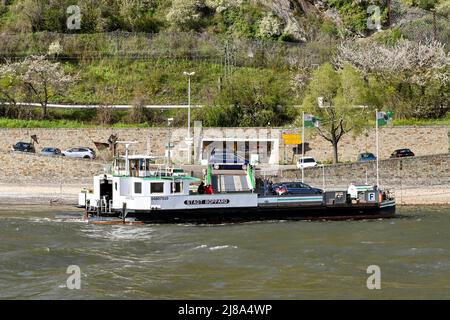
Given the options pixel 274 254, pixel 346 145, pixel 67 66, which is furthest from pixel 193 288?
pixel 67 66

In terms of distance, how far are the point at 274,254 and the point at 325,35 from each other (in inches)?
2283

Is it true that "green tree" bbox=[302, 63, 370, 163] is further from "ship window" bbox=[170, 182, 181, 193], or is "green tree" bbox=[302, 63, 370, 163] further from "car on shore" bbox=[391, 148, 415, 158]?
"ship window" bbox=[170, 182, 181, 193]

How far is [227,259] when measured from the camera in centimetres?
3550

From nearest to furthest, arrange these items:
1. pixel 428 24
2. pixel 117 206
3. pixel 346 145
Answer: pixel 117 206, pixel 346 145, pixel 428 24

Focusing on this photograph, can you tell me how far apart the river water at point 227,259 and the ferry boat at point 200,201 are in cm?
110

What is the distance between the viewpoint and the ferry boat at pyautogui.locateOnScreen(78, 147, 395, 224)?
4769 cm

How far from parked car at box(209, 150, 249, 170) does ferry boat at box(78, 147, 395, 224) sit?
7940mm

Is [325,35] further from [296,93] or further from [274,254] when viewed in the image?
[274,254]

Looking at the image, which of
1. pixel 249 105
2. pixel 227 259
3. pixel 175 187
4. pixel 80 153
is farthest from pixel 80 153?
pixel 227 259

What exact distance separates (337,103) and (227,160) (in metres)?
8.73

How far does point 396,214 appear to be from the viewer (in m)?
51.7

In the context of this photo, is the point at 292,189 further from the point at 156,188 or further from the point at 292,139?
the point at 292,139

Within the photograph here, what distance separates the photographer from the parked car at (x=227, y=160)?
58875 millimetres
